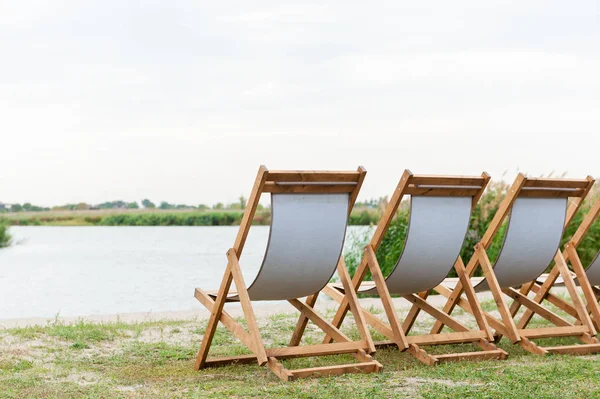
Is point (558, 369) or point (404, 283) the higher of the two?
point (404, 283)

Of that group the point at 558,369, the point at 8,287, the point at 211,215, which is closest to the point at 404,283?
→ the point at 558,369

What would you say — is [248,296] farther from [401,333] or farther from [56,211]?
[56,211]

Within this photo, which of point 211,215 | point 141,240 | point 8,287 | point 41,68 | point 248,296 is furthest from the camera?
point 141,240

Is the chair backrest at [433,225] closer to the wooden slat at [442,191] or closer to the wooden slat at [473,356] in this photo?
the wooden slat at [442,191]

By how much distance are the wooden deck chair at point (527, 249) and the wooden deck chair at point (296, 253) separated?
107 centimetres

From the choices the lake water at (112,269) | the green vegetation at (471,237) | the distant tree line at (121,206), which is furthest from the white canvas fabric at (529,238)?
the distant tree line at (121,206)

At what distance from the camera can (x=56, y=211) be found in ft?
63.3

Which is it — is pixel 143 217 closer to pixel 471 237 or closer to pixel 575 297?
pixel 471 237

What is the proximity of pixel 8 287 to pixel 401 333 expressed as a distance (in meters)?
9.14

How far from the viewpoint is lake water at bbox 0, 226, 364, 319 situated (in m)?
9.67

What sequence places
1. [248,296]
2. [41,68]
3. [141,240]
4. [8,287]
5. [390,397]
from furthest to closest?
1. [141,240]
2. [41,68]
3. [8,287]
4. [248,296]
5. [390,397]

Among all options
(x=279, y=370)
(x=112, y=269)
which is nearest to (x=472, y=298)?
(x=279, y=370)

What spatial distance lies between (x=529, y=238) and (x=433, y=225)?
80 cm

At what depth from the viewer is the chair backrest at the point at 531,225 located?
4.63 m
